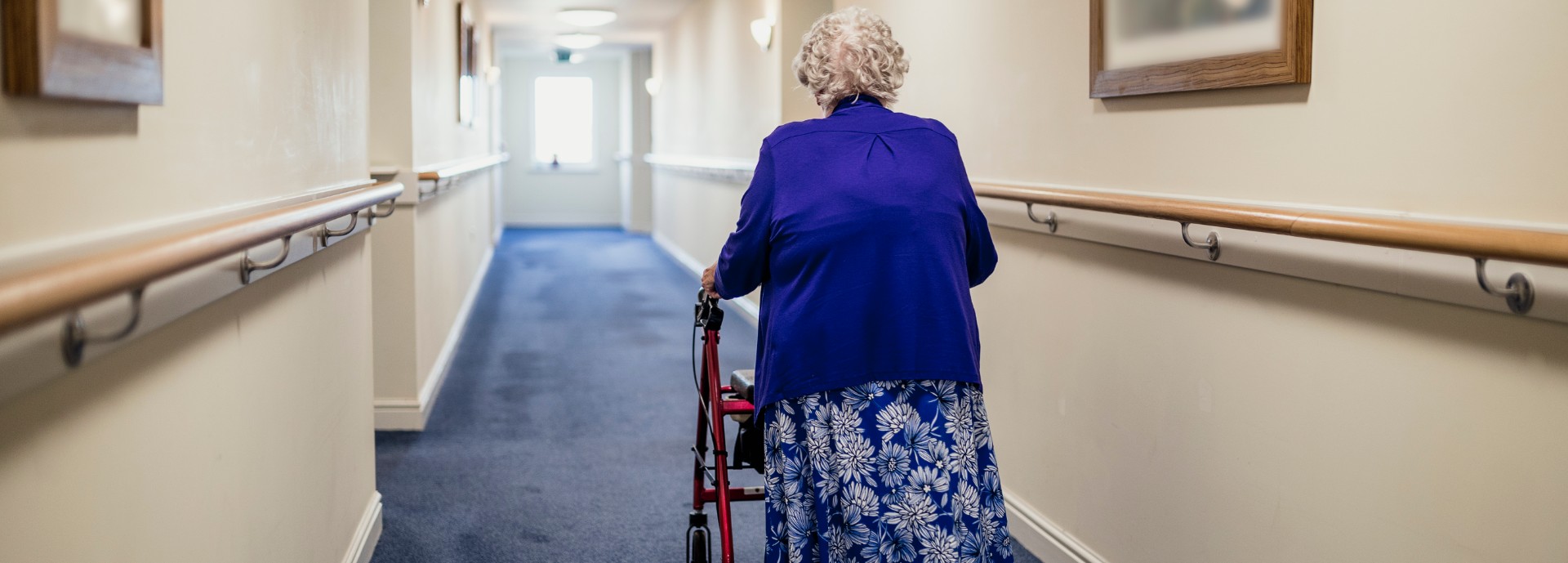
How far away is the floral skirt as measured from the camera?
2166mm

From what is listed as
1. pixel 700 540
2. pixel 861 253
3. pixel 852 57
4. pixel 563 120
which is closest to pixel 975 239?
pixel 861 253

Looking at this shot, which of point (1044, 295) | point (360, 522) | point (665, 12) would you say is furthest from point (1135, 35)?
point (665, 12)

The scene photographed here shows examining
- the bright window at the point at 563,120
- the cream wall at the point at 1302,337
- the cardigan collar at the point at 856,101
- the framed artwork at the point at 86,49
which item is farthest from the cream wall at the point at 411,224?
the bright window at the point at 563,120

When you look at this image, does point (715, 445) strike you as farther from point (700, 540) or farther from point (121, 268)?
point (121, 268)

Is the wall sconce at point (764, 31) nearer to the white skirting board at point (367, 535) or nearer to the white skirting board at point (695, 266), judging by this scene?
the white skirting board at point (695, 266)

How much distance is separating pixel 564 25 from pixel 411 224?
842cm

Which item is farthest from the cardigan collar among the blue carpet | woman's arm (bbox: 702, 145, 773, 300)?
the blue carpet

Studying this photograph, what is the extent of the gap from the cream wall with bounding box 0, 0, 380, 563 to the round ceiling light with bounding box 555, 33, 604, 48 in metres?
11.2

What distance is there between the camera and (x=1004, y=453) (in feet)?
12.2

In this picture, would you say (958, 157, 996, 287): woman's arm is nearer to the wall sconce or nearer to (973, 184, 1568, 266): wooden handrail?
(973, 184, 1568, 266): wooden handrail

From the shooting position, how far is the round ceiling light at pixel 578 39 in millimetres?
14070

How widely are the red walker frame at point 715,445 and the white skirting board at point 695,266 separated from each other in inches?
55.8

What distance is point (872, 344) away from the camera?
2.18 m

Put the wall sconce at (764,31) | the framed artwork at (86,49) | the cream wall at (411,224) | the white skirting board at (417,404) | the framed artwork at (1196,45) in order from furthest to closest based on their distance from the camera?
1. the wall sconce at (764,31)
2. the white skirting board at (417,404)
3. the cream wall at (411,224)
4. the framed artwork at (1196,45)
5. the framed artwork at (86,49)
